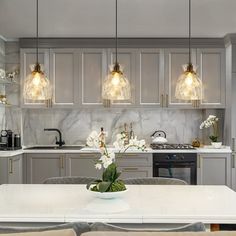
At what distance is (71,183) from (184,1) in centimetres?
201

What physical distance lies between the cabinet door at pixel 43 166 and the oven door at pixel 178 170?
1.26 meters

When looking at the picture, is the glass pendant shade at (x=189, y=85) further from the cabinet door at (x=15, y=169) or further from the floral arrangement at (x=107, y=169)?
the cabinet door at (x=15, y=169)

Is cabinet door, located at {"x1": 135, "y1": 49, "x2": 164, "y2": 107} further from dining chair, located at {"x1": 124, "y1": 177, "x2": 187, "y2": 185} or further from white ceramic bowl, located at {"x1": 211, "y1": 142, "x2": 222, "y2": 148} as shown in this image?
dining chair, located at {"x1": 124, "y1": 177, "x2": 187, "y2": 185}

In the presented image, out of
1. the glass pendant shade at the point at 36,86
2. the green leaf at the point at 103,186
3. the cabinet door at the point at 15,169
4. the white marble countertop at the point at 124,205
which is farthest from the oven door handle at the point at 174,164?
the green leaf at the point at 103,186

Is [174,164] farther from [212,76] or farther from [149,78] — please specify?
[212,76]

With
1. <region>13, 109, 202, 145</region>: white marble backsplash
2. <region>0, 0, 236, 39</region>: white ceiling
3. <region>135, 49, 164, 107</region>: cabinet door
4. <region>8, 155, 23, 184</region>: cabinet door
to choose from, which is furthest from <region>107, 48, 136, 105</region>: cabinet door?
<region>8, 155, 23, 184</region>: cabinet door

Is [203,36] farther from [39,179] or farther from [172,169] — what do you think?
[39,179]

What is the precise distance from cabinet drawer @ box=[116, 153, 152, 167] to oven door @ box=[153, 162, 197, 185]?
12 centimetres

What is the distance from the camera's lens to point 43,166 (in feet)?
16.2

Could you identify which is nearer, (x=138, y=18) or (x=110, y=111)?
(x=138, y=18)

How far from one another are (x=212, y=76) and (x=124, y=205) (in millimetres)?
3429

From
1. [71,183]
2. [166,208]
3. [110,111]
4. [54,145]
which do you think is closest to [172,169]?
[110,111]

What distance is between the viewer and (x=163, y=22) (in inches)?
173

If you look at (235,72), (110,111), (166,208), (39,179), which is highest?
(235,72)
